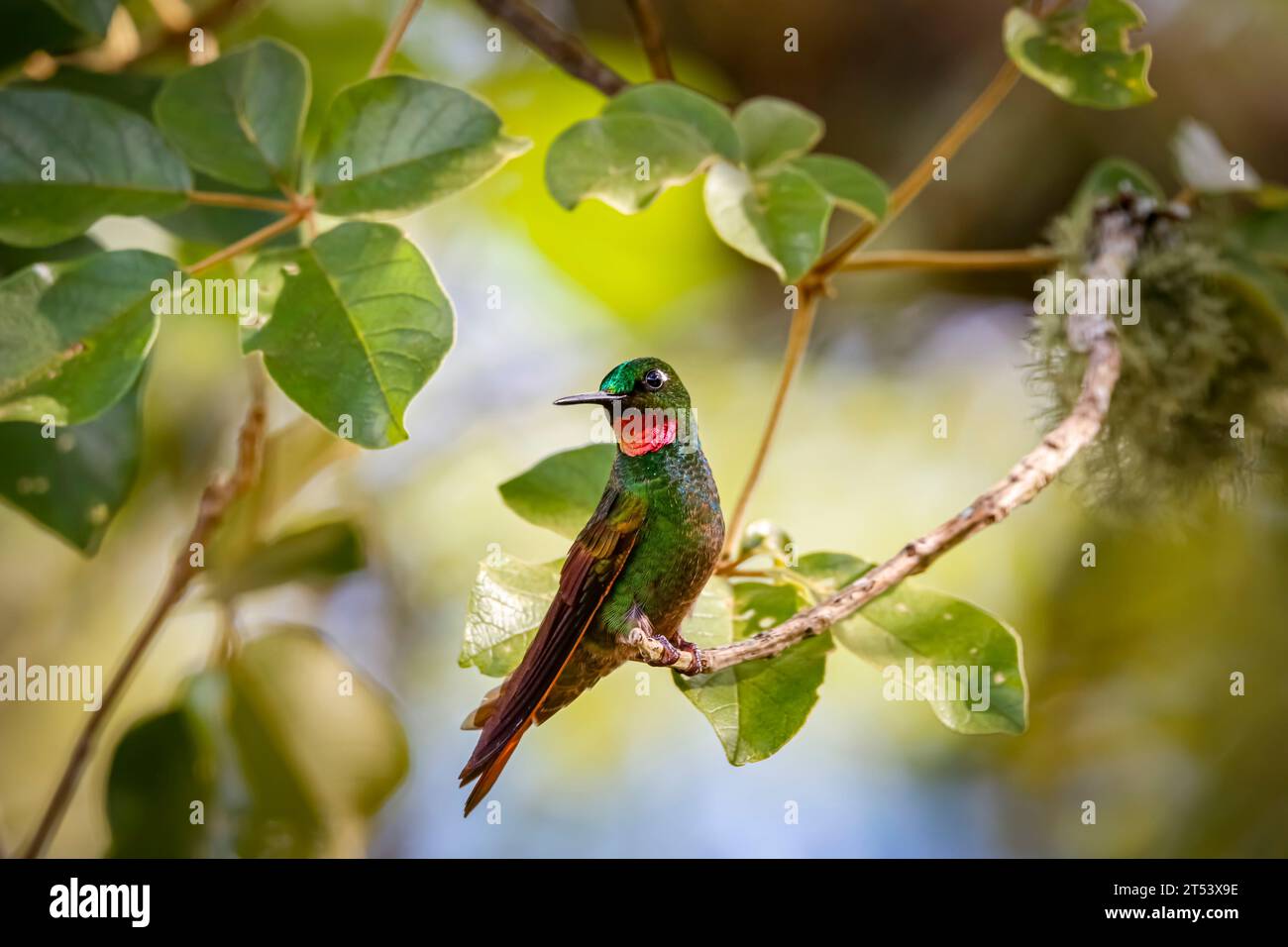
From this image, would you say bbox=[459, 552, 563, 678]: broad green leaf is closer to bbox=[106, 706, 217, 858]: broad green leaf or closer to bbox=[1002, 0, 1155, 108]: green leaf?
bbox=[1002, 0, 1155, 108]: green leaf

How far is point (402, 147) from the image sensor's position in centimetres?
132

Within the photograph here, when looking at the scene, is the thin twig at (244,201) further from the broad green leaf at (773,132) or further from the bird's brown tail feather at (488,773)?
the bird's brown tail feather at (488,773)

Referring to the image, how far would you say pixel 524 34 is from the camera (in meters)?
1.81

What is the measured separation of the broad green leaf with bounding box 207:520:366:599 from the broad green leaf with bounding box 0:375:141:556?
12.9 inches

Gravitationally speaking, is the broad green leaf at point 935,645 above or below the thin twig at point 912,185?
below

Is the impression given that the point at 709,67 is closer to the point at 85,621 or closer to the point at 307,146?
the point at 307,146

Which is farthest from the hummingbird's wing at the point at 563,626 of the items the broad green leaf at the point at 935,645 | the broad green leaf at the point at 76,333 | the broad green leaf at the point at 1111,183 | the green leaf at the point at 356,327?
the broad green leaf at the point at 1111,183

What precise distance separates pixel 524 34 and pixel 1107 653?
2.60 m

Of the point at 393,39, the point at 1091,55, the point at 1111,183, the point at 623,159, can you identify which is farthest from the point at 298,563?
the point at 1111,183

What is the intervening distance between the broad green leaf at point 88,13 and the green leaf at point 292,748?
1058mm

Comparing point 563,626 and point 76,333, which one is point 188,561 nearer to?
point 76,333

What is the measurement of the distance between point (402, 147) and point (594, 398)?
0.56 meters

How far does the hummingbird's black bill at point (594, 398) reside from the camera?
886 mm
